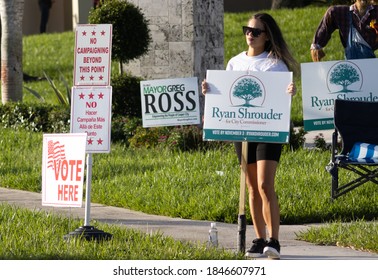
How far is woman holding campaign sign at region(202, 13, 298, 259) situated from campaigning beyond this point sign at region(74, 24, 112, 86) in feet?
3.27

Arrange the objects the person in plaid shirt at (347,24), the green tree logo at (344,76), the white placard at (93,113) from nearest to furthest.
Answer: the white placard at (93,113) → the green tree logo at (344,76) → the person in plaid shirt at (347,24)

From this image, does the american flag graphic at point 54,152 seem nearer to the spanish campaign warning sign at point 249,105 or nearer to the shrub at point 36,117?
the spanish campaign warning sign at point 249,105

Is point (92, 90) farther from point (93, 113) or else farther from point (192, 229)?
point (192, 229)

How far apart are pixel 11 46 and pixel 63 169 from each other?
9985 mm

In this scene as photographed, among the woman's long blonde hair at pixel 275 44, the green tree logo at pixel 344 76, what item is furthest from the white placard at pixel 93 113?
the green tree logo at pixel 344 76

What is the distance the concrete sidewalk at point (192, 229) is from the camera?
9508 millimetres

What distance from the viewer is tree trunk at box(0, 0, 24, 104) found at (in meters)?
19.1

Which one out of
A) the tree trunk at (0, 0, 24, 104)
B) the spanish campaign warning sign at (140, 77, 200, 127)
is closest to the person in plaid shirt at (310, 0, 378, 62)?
the spanish campaign warning sign at (140, 77, 200, 127)

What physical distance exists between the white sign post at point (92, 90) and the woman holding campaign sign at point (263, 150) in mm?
964

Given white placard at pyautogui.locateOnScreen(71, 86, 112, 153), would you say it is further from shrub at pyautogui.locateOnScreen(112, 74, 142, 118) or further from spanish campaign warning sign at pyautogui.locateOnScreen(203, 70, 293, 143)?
shrub at pyautogui.locateOnScreen(112, 74, 142, 118)

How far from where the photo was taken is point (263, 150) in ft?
30.6

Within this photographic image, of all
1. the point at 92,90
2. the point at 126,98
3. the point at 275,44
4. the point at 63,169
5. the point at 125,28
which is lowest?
the point at 63,169

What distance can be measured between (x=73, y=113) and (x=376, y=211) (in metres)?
3.11

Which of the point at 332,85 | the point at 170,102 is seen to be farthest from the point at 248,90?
the point at 170,102
